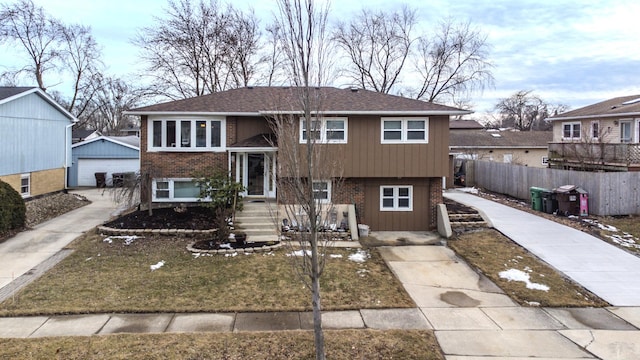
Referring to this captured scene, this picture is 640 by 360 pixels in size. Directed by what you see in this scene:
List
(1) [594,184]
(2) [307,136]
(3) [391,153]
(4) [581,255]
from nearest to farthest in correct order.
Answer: (2) [307,136]
(4) [581,255]
(3) [391,153]
(1) [594,184]

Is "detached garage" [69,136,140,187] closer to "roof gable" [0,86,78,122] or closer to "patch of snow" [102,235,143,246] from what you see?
"roof gable" [0,86,78,122]

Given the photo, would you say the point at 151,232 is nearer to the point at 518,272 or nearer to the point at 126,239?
the point at 126,239

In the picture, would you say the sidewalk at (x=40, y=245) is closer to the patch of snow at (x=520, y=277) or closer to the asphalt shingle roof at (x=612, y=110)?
the patch of snow at (x=520, y=277)

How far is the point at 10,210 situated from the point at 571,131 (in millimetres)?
29422

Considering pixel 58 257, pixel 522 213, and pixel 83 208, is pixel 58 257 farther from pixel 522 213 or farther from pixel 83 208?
pixel 522 213

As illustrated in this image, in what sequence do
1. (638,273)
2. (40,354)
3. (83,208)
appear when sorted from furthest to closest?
(83,208), (638,273), (40,354)

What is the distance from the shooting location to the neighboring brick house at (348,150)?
585 inches

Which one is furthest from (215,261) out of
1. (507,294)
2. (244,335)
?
(507,294)

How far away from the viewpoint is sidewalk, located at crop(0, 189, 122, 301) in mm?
9766

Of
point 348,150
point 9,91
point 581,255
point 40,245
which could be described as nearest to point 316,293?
point 581,255

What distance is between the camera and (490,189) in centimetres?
2531

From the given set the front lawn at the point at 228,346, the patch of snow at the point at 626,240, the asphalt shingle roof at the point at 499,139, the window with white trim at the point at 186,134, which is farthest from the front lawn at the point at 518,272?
the asphalt shingle roof at the point at 499,139

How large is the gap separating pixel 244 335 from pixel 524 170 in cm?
1882

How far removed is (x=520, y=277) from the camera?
9.98 metres
